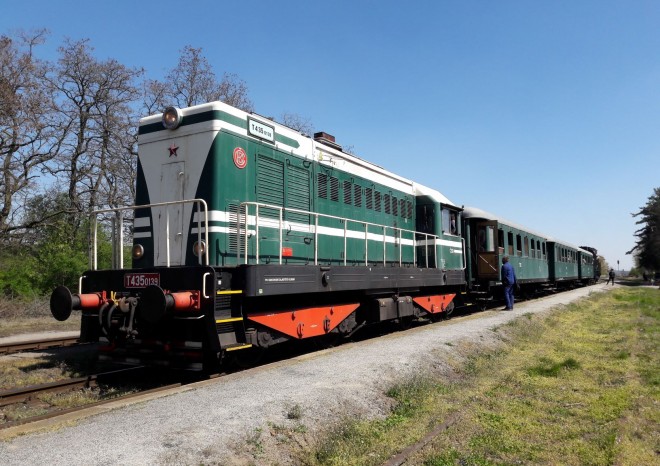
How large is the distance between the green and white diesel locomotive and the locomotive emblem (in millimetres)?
17

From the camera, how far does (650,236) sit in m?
62.3

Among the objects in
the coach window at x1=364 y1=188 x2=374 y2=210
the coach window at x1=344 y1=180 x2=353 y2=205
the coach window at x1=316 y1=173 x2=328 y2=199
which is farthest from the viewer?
the coach window at x1=364 y1=188 x2=374 y2=210

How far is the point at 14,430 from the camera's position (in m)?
4.68

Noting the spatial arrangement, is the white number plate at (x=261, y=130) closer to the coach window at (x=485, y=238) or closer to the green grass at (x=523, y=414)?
the green grass at (x=523, y=414)

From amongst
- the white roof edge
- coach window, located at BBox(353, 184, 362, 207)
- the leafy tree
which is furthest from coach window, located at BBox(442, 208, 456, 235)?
the leafy tree

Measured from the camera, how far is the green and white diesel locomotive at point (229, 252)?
6.72 meters

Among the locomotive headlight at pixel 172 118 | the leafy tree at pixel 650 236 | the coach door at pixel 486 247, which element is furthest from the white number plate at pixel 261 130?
the leafy tree at pixel 650 236

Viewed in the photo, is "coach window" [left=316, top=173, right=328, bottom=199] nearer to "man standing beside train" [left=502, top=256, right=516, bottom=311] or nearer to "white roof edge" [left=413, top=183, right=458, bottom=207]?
"white roof edge" [left=413, top=183, right=458, bottom=207]

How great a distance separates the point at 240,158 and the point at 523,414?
5.41 m

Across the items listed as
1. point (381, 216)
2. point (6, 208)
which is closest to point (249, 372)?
point (381, 216)

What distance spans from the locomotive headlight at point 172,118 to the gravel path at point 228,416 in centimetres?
405

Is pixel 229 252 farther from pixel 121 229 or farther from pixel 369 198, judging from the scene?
pixel 369 198

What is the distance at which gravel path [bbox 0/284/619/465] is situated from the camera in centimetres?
377

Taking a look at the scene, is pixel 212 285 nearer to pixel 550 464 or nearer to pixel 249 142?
pixel 249 142
